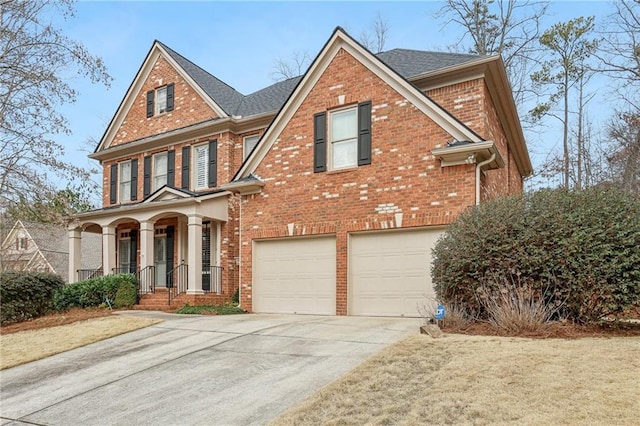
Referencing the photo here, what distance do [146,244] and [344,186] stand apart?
303 inches

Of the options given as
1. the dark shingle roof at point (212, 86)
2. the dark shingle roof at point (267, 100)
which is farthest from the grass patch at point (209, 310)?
the dark shingle roof at point (212, 86)

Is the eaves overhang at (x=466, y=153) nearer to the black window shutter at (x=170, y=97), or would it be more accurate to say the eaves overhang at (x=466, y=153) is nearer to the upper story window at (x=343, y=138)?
the upper story window at (x=343, y=138)

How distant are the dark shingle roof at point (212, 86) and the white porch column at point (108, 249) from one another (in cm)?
608

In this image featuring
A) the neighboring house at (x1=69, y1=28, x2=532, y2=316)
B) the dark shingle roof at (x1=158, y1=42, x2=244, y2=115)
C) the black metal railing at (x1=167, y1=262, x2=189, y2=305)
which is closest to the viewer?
the neighboring house at (x1=69, y1=28, x2=532, y2=316)

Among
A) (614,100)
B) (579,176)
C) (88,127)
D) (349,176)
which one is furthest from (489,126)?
(88,127)

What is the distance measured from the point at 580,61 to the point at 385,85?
55.6 feet

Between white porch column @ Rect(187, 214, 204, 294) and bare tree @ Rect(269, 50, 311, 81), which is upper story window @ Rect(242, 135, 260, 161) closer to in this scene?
white porch column @ Rect(187, 214, 204, 294)

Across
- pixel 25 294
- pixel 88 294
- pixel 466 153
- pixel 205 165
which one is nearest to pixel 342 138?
pixel 466 153

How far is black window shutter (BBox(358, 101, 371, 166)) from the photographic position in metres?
11.9

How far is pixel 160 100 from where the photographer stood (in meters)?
19.6

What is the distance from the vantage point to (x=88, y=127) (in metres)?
31.9

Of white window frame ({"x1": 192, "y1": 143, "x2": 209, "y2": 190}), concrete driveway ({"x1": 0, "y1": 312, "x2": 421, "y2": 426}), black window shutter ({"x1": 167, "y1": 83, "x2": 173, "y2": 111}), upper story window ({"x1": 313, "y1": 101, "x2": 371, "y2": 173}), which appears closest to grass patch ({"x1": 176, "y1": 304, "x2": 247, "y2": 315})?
concrete driveway ({"x1": 0, "y1": 312, "x2": 421, "y2": 426})

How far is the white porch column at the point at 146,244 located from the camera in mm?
16016

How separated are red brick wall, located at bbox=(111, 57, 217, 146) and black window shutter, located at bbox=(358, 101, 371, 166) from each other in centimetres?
750
